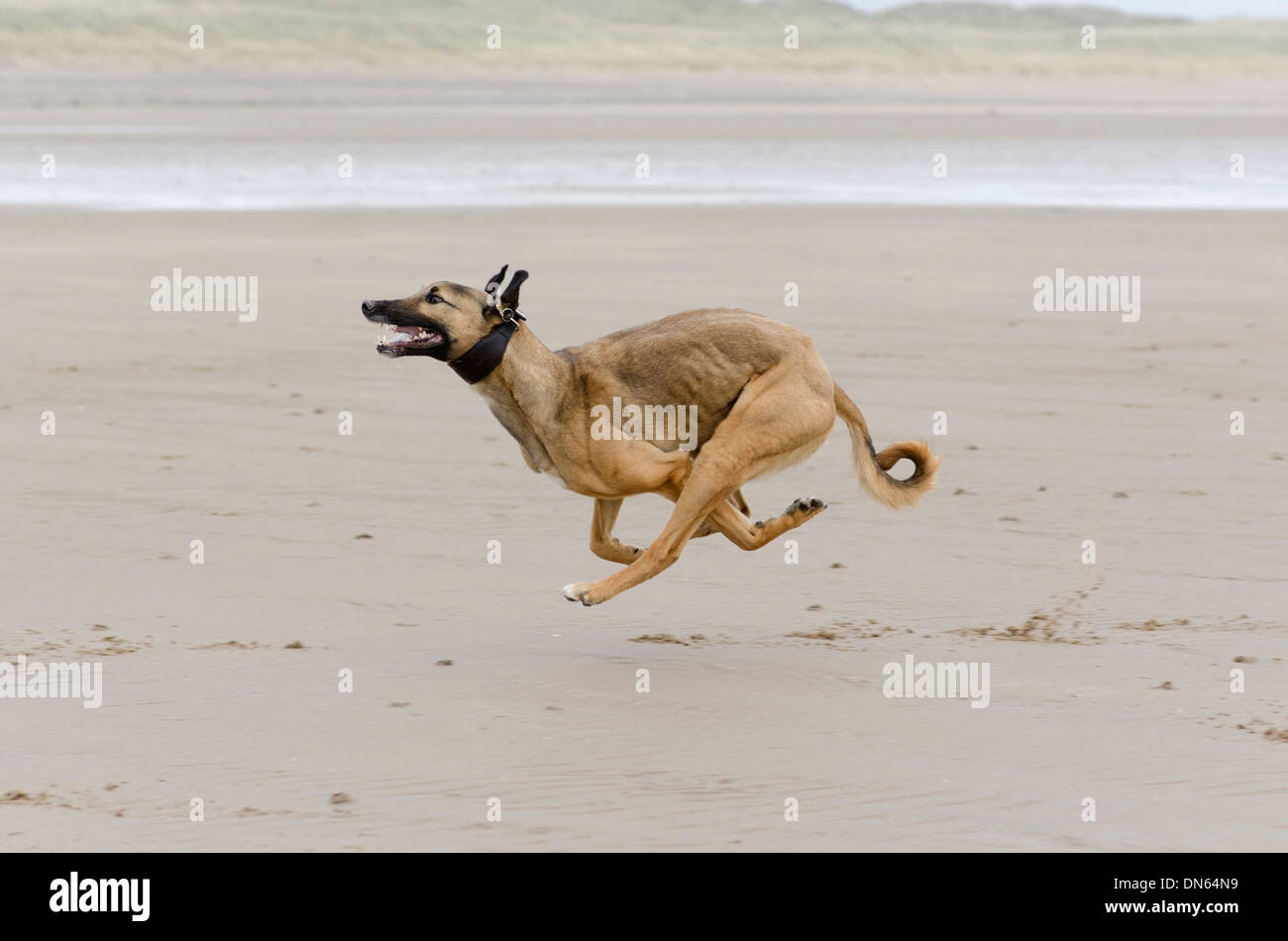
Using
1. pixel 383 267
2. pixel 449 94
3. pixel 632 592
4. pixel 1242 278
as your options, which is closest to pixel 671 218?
pixel 383 267

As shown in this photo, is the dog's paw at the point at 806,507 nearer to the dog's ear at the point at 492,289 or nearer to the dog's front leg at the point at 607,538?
the dog's front leg at the point at 607,538

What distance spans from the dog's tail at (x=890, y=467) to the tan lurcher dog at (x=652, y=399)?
0.47 metres

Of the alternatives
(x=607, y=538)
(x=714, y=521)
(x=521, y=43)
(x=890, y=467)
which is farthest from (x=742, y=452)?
(x=521, y=43)

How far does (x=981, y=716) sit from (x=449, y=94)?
2572 inches

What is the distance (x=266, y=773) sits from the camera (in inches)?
246

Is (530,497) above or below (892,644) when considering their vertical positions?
above

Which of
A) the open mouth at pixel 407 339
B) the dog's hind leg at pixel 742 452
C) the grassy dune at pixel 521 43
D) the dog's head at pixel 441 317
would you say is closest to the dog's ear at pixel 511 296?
the dog's head at pixel 441 317

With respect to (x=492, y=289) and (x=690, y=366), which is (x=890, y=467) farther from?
(x=492, y=289)

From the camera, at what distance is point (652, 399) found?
24.9 ft

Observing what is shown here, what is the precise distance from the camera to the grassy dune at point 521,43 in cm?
8719

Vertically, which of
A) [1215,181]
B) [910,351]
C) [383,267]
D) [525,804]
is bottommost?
[525,804]

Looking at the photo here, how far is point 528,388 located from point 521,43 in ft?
342

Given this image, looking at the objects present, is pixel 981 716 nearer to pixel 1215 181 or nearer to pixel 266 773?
pixel 266 773

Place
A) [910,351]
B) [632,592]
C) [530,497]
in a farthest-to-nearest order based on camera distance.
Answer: [910,351], [530,497], [632,592]
